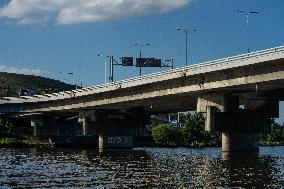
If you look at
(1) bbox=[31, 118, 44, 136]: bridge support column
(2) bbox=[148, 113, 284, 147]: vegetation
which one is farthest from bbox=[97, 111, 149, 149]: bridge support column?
(2) bbox=[148, 113, 284, 147]: vegetation

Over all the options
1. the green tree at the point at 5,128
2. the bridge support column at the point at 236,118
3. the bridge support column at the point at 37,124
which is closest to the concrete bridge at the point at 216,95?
the bridge support column at the point at 236,118

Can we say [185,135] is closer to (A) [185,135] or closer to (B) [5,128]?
(A) [185,135]

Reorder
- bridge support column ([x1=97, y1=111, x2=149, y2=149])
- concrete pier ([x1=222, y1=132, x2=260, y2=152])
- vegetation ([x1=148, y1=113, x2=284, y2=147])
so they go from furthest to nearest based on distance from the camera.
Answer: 1. vegetation ([x1=148, y1=113, x2=284, y2=147])
2. bridge support column ([x1=97, y1=111, x2=149, y2=149])
3. concrete pier ([x1=222, y1=132, x2=260, y2=152])

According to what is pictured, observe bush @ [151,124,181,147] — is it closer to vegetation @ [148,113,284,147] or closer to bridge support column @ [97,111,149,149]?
vegetation @ [148,113,284,147]

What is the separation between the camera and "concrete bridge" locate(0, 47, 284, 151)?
222 ft

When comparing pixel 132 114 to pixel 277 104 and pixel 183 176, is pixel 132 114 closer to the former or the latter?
pixel 277 104

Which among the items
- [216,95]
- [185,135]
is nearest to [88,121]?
[216,95]

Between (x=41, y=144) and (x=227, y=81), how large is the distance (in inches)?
3040

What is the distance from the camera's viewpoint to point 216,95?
80.8 m

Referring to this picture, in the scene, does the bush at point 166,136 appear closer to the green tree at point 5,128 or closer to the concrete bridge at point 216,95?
the green tree at point 5,128

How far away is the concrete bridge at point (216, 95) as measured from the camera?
67.6 meters

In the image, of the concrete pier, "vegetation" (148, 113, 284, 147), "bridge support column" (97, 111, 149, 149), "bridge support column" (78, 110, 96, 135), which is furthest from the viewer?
"vegetation" (148, 113, 284, 147)

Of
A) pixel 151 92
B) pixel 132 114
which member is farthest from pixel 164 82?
pixel 132 114

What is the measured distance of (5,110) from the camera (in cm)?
15975
